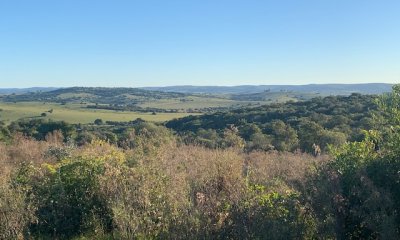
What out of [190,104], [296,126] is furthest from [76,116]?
[190,104]

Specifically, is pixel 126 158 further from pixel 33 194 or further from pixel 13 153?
pixel 13 153

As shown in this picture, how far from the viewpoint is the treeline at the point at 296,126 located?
124 ft

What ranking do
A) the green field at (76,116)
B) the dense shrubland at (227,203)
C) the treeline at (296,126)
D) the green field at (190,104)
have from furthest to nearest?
the green field at (190,104) < the green field at (76,116) < the treeline at (296,126) < the dense shrubland at (227,203)

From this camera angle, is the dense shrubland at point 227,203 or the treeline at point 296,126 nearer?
the dense shrubland at point 227,203

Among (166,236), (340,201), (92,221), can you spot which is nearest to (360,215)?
(340,201)

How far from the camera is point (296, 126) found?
49.8 m

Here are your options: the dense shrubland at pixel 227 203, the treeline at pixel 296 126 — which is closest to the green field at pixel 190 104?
the treeline at pixel 296 126

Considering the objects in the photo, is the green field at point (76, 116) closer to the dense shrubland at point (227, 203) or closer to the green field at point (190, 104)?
the green field at point (190, 104)

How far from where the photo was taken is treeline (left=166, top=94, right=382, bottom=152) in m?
37.8

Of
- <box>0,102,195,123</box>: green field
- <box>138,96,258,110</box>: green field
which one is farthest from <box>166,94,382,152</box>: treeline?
<box>138,96,258,110</box>: green field

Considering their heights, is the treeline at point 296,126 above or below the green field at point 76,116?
above

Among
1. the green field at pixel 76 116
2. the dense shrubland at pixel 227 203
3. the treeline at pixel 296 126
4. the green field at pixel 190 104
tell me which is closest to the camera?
the dense shrubland at pixel 227 203

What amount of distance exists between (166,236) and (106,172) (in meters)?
2.38

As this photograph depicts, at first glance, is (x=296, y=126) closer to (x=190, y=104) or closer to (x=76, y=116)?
(x=76, y=116)
